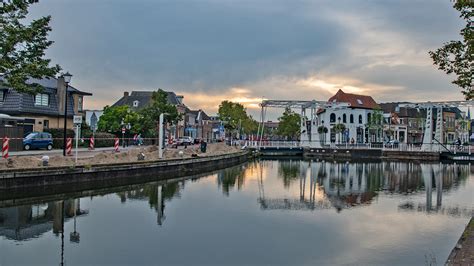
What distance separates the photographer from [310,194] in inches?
→ 984

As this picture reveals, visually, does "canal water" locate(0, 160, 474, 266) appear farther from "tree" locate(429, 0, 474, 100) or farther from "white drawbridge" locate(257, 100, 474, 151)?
"white drawbridge" locate(257, 100, 474, 151)

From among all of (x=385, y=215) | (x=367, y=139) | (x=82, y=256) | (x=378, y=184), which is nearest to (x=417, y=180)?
(x=378, y=184)

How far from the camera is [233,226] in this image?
617 inches

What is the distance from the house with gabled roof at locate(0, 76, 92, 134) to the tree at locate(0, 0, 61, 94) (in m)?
17.1

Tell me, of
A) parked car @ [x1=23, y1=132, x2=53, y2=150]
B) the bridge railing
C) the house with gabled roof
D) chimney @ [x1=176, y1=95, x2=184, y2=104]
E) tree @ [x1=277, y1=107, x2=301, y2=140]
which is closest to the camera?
parked car @ [x1=23, y1=132, x2=53, y2=150]

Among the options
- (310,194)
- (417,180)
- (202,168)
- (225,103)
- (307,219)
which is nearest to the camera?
(307,219)

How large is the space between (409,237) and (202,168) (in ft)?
79.4

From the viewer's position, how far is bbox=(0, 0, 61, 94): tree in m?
18.8

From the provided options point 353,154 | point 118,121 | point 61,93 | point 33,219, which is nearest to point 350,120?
point 353,154

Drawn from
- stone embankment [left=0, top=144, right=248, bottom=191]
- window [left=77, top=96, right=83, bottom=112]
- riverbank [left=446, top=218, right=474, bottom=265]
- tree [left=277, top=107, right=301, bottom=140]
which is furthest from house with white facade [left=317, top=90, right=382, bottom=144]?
riverbank [left=446, top=218, right=474, bottom=265]

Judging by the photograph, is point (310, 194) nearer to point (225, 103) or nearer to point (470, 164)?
point (470, 164)

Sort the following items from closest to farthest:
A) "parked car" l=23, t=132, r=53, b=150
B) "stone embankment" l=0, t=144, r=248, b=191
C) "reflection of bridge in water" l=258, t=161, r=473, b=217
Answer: "stone embankment" l=0, t=144, r=248, b=191 < "reflection of bridge in water" l=258, t=161, r=473, b=217 < "parked car" l=23, t=132, r=53, b=150

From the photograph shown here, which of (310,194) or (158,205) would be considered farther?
(310,194)

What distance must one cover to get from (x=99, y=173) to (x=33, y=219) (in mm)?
8319
